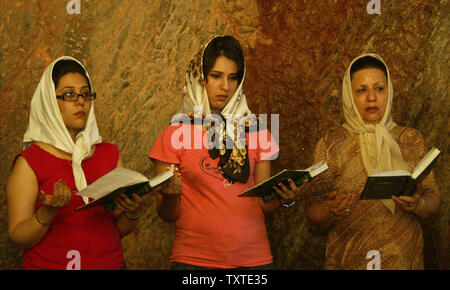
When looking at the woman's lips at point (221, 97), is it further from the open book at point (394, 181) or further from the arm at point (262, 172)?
the open book at point (394, 181)

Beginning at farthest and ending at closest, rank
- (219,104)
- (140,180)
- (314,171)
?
(219,104) < (314,171) < (140,180)

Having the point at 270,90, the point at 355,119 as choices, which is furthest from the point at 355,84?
the point at 270,90

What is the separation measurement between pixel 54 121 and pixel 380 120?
182cm

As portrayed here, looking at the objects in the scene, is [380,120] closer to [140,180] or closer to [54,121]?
[140,180]

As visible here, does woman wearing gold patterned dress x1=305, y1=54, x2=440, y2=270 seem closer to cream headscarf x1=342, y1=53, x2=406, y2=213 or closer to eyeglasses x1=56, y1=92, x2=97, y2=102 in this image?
cream headscarf x1=342, y1=53, x2=406, y2=213

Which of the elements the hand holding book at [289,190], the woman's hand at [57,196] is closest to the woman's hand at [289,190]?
the hand holding book at [289,190]

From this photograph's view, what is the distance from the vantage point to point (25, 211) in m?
2.65

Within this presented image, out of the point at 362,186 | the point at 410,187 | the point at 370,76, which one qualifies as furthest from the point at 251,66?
the point at 410,187

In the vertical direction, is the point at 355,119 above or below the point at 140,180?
above

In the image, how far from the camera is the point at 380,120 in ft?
10.6

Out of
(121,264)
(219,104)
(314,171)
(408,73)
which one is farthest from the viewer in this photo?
(408,73)

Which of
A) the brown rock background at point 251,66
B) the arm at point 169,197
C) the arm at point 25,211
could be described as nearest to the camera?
the arm at point 25,211

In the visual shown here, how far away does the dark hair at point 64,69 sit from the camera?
9.51 feet

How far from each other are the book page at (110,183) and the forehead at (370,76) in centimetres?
145
